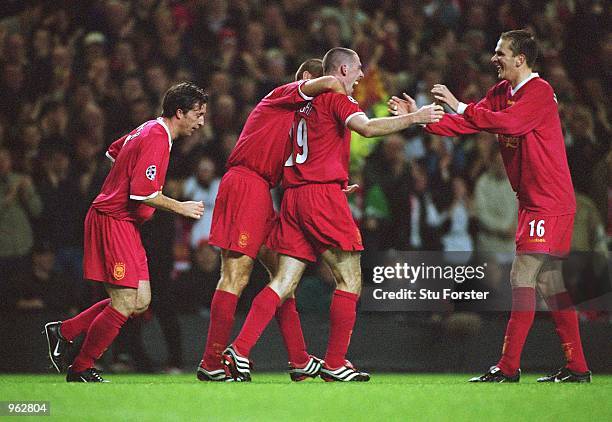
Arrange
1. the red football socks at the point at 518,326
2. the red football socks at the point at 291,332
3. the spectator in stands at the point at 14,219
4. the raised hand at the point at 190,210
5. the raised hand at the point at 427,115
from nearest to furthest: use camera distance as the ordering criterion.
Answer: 1. the raised hand at the point at 190,210
2. the raised hand at the point at 427,115
3. the red football socks at the point at 518,326
4. the red football socks at the point at 291,332
5. the spectator in stands at the point at 14,219

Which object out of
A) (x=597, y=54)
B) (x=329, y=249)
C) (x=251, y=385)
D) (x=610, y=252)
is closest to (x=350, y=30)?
(x=597, y=54)

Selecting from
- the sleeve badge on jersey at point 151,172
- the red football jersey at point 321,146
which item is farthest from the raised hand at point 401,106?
the sleeve badge on jersey at point 151,172

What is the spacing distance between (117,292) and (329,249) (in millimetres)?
1373

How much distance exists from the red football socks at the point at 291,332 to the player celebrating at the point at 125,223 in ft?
3.06

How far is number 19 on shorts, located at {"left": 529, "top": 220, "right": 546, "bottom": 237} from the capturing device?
22.9 feet

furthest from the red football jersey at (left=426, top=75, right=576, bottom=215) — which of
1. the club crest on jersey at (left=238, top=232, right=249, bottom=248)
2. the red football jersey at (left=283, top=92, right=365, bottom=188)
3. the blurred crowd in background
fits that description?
the blurred crowd in background

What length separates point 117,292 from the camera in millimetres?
6938

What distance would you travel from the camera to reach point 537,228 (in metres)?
6.99

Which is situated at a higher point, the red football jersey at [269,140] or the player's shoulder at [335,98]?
the player's shoulder at [335,98]

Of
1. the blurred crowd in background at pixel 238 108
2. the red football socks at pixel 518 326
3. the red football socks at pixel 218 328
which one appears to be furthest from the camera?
the blurred crowd in background at pixel 238 108

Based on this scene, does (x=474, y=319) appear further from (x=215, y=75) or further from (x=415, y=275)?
(x=215, y=75)

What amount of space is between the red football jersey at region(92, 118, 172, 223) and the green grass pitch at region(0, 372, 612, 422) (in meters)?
1.13

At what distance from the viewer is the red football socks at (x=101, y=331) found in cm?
683

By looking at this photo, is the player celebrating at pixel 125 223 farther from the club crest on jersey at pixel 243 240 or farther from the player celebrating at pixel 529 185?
the player celebrating at pixel 529 185
